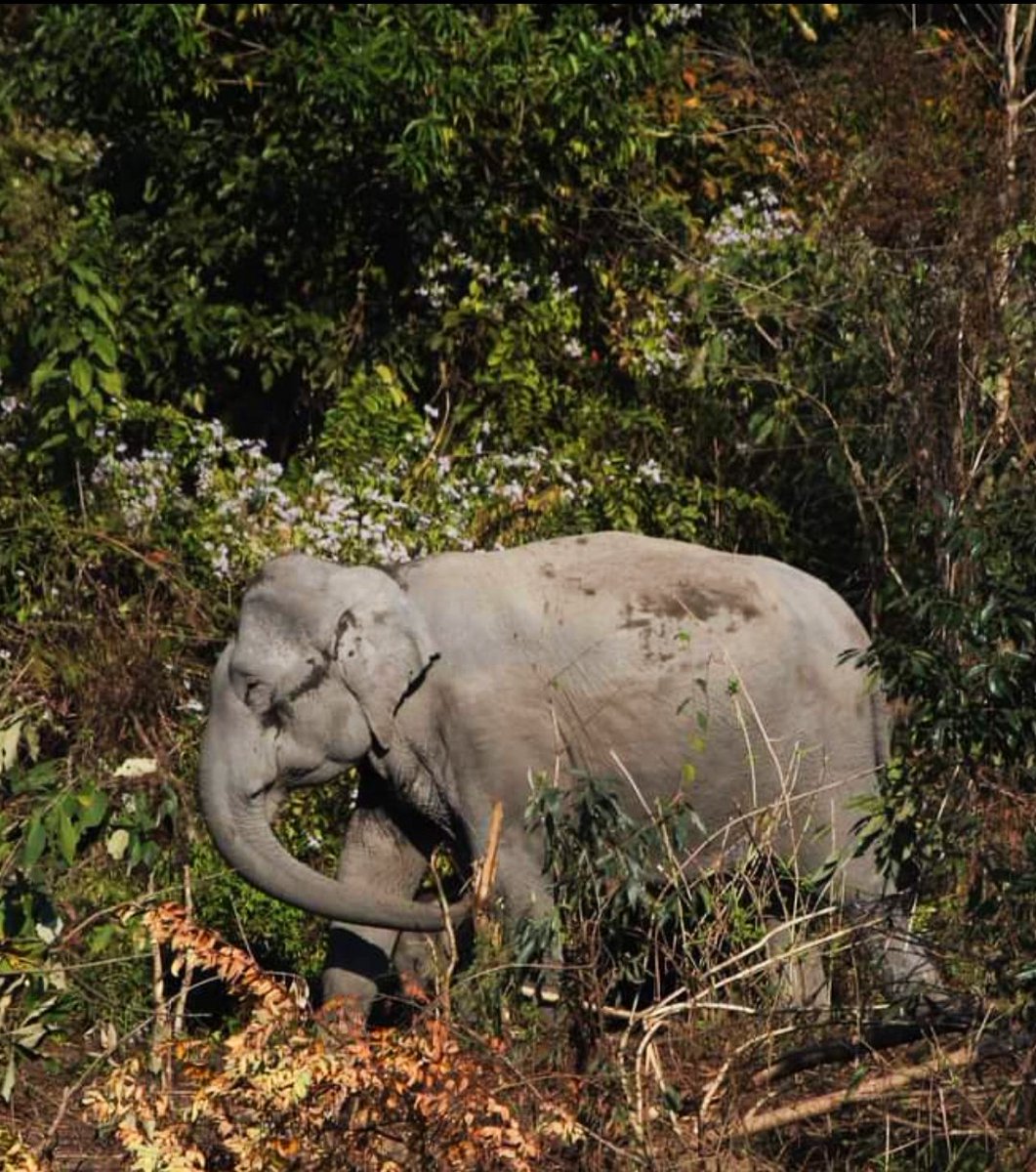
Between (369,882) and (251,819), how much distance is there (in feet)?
1.74

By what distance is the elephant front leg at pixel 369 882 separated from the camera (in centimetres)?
910

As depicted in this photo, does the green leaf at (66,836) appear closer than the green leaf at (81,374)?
Yes

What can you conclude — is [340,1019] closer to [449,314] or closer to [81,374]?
[81,374]

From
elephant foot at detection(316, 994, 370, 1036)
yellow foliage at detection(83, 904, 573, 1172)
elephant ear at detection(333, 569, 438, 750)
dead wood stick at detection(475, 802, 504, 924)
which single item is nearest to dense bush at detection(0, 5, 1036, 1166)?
elephant ear at detection(333, 569, 438, 750)

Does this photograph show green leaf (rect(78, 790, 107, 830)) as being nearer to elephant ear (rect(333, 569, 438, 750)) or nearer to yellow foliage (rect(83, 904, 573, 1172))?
yellow foliage (rect(83, 904, 573, 1172))

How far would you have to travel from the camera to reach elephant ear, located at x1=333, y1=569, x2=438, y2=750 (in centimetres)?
884

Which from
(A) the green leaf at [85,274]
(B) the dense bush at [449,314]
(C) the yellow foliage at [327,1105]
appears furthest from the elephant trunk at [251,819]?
(A) the green leaf at [85,274]

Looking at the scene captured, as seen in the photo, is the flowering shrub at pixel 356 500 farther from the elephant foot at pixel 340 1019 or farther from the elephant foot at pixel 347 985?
the elephant foot at pixel 340 1019

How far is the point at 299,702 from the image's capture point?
8.86 metres

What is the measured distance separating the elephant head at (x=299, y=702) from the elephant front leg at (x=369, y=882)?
29 cm

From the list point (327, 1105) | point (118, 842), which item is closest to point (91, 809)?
point (118, 842)

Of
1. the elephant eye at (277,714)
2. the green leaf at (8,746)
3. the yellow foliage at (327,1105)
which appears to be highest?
the yellow foliage at (327,1105)

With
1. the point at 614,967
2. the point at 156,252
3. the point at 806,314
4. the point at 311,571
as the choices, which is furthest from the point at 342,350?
the point at 614,967

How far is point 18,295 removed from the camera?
1271cm
